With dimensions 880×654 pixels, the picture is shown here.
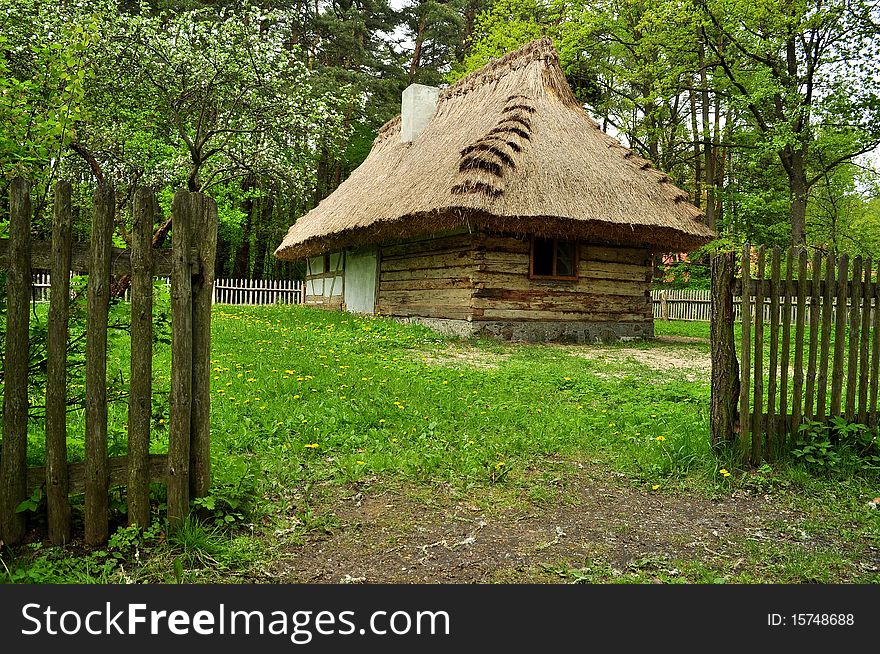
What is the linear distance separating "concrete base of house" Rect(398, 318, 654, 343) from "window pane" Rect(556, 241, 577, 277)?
3.59 feet

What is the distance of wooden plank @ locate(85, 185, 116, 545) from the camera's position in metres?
2.81

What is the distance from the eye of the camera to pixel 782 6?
1673cm

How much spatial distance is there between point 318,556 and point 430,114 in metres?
17.1

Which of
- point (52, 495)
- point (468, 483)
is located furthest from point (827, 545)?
point (52, 495)

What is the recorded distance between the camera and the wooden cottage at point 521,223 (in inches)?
479

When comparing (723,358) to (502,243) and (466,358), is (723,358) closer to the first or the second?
(466,358)

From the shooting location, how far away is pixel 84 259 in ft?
9.31

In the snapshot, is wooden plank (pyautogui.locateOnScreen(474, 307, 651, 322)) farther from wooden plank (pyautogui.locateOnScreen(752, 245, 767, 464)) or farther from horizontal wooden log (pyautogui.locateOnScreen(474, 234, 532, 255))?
wooden plank (pyautogui.locateOnScreen(752, 245, 767, 464))

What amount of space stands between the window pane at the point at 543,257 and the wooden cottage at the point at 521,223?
2cm

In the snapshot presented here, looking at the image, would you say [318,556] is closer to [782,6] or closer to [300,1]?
[782,6]

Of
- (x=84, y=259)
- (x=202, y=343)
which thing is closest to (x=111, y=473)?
(x=202, y=343)

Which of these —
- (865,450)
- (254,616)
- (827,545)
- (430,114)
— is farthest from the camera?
(430,114)

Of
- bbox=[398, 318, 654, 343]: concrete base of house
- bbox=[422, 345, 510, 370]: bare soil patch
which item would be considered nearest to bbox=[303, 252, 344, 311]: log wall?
bbox=[398, 318, 654, 343]: concrete base of house

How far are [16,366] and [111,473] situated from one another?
642mm
